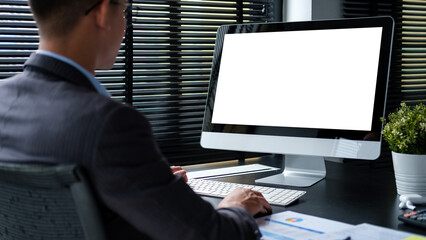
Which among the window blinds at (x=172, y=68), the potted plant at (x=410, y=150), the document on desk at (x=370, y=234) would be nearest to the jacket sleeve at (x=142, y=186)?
the document on desk at (x=370, y=234)

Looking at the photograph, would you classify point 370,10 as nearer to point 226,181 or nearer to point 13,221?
point 226,181

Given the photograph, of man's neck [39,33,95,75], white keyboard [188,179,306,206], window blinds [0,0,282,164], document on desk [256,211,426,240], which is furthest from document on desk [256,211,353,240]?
window blinds [0,0,282,164]

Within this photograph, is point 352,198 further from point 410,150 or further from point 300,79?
point 300,79

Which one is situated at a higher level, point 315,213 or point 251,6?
point 251,6

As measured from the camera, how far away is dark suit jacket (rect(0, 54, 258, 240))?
0.82 meters

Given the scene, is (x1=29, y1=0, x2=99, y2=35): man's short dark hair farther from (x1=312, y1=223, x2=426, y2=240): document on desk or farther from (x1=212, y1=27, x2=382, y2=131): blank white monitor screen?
(x1=212, y1=27, x2=382, y2=131): blank white monitor screen

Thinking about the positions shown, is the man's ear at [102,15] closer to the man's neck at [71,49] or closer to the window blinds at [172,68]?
the man's neck at [71,49]

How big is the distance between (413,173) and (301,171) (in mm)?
463

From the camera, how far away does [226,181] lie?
185 cm

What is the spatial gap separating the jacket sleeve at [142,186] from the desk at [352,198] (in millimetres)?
548

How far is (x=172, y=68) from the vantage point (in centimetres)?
238

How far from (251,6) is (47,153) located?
78.0 inches

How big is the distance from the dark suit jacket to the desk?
20.3 inches

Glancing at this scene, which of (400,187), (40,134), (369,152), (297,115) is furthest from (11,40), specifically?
A: (400,187)
